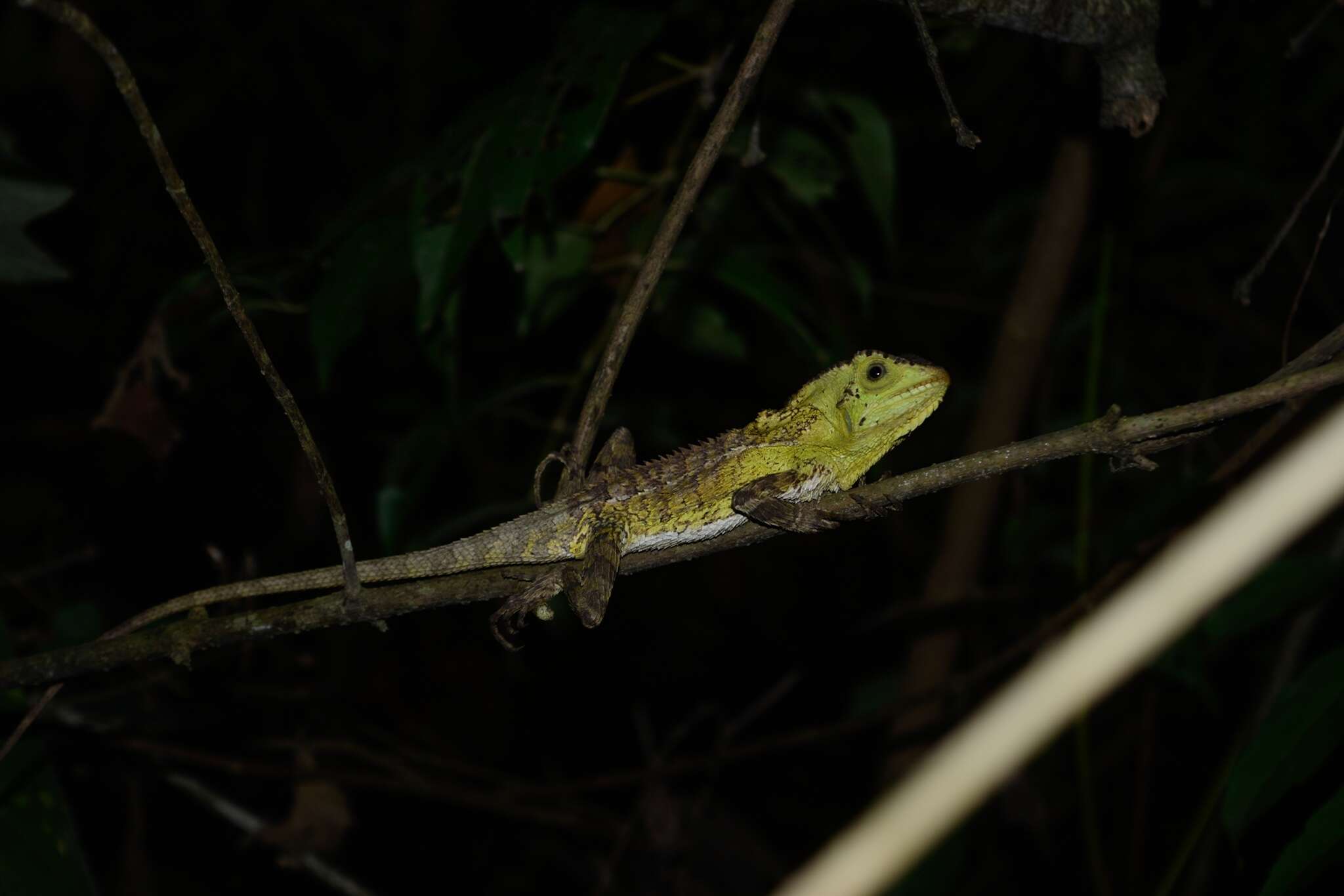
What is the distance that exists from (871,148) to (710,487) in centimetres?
117

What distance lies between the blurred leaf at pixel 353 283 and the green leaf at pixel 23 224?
70cm

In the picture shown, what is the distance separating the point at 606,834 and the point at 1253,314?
440 centimetres

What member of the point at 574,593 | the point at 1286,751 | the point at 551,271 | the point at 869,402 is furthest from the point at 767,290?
the point at 1286,751

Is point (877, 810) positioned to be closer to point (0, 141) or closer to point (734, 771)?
point (0, 141)

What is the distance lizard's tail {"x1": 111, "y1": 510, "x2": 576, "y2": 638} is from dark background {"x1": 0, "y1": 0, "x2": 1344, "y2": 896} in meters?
0.33

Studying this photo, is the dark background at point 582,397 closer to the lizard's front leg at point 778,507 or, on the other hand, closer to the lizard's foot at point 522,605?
the lizard's front leg at point 778,507

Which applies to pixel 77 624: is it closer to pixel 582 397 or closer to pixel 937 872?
pixel 582 397

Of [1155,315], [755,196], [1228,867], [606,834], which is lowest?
[1228,867]

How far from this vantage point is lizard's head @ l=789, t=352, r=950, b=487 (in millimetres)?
3051

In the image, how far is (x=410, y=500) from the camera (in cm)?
326

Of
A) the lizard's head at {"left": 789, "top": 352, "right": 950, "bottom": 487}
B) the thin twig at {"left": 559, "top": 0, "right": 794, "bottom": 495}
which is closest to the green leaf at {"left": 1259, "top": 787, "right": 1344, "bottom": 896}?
the thin twig at {"left": 559, "top": 0, "right": 794, "bottom": 495}

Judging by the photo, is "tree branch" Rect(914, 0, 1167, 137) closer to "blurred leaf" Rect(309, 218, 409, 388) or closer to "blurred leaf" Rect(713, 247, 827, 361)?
"blurred leaf" Rect(713, 247, 827, 361)

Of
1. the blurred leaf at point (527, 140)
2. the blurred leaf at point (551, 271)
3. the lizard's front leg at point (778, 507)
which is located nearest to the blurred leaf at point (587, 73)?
the blurred leaf at point (527, 140)

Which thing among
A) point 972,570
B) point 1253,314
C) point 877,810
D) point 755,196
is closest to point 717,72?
point 755,196
